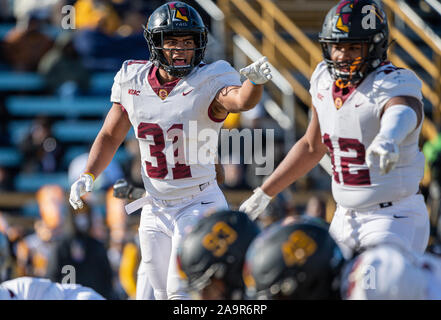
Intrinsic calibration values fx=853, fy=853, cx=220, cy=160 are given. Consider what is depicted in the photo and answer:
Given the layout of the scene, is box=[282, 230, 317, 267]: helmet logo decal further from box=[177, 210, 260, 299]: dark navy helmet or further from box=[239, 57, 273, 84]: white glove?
box=[239, 57, 273, 84]: white glove

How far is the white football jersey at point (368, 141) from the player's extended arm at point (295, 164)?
0.27 meters

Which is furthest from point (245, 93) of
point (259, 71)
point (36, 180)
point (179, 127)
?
point (36, 180)

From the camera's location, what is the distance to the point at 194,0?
31.3ft

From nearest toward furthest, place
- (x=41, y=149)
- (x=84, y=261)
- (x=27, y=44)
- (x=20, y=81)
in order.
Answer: (x=84, y=261) → (x=41, y=149) → (x=27, y=44) → (x=20, y=81)

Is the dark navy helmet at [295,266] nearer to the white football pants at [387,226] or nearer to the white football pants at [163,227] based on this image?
the white football pants at [387,226]

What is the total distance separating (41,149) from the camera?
8922mm

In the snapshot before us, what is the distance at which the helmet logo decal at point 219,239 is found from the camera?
333 cm

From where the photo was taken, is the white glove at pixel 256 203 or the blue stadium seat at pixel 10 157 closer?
the white glove at pixel 256 203

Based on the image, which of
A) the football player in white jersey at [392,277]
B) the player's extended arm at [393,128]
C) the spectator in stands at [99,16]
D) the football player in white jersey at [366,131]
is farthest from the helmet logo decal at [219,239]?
the spectator in stands at [99,16]

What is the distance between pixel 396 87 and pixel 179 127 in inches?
47.5

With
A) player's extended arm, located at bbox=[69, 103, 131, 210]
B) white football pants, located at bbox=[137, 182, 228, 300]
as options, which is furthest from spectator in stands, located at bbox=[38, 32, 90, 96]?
white football pants, located at bbox=[137, 182, 228, 300]

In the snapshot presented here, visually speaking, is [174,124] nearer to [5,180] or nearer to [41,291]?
[41,291]

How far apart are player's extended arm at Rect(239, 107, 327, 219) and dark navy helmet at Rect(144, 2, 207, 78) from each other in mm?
727

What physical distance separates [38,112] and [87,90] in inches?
23.7
